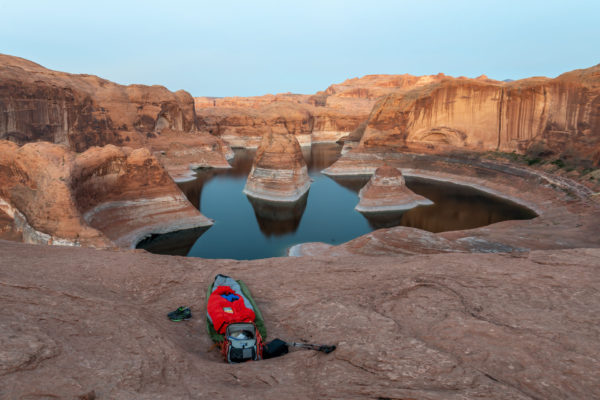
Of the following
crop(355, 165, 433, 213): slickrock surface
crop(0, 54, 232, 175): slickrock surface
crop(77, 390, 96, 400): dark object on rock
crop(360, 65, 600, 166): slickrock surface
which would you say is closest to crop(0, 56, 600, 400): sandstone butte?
crop(77, 390, 96, 400): dark object on rock

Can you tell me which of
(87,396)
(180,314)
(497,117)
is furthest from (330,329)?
(497,117)

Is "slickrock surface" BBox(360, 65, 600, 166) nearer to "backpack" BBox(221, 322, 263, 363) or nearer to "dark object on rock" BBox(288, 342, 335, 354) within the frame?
"dark object on rock" BBox(288, 342, 335, 354)

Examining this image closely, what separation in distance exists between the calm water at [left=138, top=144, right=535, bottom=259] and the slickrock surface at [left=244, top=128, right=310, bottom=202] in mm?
1251

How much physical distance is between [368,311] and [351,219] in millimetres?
21313

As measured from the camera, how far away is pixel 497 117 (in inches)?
1612

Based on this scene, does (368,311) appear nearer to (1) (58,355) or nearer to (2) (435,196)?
(1) (58,355)

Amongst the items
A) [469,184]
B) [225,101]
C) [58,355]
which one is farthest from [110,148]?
[225,101]

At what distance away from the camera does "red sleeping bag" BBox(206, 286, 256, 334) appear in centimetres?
649

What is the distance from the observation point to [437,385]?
429 centimetres

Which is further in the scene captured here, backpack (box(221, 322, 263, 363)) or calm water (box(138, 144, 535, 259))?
calm water (box(138, 144, 535, 259))

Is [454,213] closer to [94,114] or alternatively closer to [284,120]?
→ [94,114]

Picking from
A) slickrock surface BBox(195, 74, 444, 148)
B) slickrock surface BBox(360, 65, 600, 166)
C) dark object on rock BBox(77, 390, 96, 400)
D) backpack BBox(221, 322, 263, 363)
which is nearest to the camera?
dark object on rock BBox(77, 390, 96, 400)

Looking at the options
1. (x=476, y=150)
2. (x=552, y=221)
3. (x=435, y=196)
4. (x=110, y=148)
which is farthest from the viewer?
(x=476, y=150)

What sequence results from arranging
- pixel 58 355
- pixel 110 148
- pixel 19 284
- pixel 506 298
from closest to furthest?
pixel 58 355, pixel 19 284, pixel 506 298, pixel 110 148
